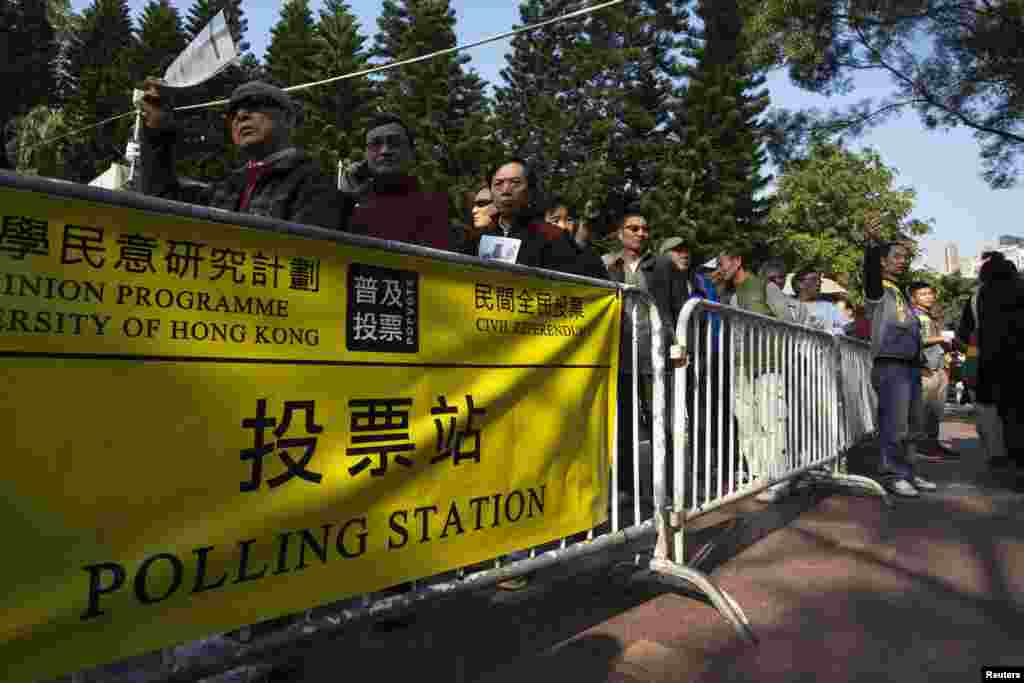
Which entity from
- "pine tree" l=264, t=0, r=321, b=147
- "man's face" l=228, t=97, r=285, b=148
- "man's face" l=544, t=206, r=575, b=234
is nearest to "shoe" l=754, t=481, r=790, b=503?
"man's face" l=544, t=206, r=575, b=234

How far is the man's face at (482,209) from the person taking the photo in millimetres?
4668

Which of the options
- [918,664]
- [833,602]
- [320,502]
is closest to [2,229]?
[320,502]

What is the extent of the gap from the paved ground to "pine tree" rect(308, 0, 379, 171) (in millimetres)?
35569

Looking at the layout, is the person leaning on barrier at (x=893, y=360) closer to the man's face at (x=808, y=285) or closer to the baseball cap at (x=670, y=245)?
the baseball cap at (x=670, y=245)

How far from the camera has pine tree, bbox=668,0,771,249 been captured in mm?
36188

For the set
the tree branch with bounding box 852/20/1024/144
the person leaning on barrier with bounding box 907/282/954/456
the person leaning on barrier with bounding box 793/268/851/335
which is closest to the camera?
the person leaning on barrier with bounding box 907/282/954/456

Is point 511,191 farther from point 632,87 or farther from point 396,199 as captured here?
point 632,87

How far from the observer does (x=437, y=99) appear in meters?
37.1

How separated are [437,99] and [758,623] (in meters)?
36.9

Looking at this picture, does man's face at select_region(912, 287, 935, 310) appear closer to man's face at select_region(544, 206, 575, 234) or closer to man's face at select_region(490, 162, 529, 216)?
man's face at select_region(544, 206, 575, 234)

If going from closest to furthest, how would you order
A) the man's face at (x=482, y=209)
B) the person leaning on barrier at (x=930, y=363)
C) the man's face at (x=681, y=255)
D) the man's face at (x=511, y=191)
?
1. the man's face at (x=511, y=191)
2. the man's face at (x=482, y=209)
3. the man's face at (x=681, y=255)
4. the person leaning on barrier at (x=930, y=363)

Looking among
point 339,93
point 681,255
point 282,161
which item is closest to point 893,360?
point 681,255

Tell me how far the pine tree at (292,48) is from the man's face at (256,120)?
1476 inches

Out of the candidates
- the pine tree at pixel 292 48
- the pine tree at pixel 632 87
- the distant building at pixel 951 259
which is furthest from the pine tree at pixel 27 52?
the distant building at pixel 951 259
